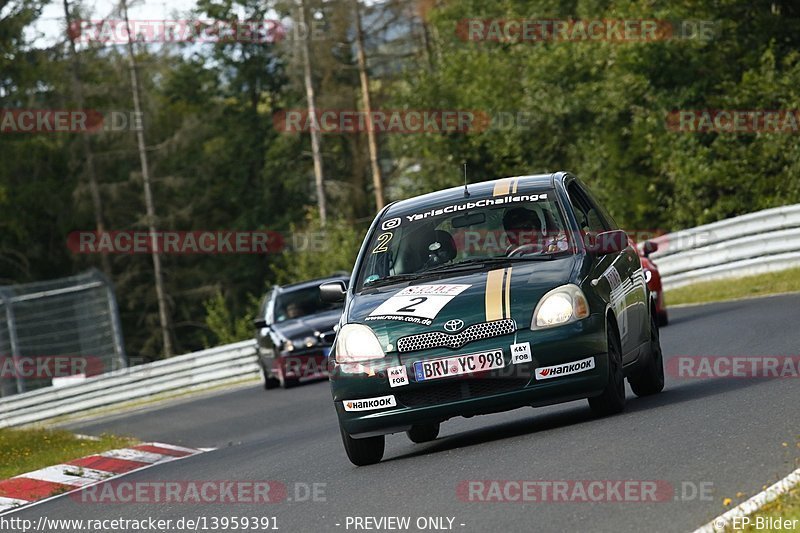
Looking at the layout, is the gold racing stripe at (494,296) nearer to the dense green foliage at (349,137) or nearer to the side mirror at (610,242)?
the side mirror at (610,242)

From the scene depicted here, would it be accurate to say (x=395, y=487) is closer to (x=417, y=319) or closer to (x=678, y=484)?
Answer: (x=417, y=319)

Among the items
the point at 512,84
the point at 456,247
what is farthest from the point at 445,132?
the point at 456,247

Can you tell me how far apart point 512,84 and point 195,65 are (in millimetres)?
26477

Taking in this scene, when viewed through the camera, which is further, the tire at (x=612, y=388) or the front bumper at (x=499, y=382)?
the tire at (x=612, y=388)

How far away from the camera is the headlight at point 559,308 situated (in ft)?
30.5

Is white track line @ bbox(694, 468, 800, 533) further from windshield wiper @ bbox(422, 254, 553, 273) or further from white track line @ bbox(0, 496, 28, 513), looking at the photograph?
white track line @ bbox(0, 496, 28, 513)

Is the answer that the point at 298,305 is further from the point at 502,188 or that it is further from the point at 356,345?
the point at 356,345

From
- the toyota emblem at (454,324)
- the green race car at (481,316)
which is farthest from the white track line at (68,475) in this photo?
the toyota emblem at (454,324)

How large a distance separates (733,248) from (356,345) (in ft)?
58.8

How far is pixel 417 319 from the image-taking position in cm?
933

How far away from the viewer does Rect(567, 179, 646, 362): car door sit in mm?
10141

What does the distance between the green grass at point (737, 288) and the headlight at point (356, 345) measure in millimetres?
13991

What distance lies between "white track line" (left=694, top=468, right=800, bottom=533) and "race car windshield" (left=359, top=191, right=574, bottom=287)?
3.54 m

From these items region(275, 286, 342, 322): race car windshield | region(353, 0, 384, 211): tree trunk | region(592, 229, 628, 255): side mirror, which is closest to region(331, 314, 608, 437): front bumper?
region(592, 229, 628, 255): side mirror
